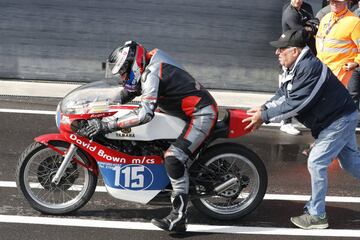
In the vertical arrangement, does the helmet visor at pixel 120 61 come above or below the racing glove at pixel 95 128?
above

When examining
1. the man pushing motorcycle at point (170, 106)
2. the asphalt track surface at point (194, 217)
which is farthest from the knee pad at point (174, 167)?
the asphalt track surface at point (194, 217)

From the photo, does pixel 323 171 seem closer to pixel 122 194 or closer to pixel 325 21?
pixel 122 194

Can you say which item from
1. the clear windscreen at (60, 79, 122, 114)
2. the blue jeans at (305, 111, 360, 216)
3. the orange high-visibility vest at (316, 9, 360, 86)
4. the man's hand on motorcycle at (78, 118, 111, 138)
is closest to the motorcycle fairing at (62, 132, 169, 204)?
the man's hand on motorcycle at (78, 118, 111, 138)

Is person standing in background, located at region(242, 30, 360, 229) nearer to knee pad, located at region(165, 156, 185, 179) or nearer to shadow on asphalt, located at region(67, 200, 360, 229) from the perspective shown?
shadow on asphalt, located at region(67, 200, 360, 229)

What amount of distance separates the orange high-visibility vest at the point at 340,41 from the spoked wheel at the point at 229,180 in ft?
9.00

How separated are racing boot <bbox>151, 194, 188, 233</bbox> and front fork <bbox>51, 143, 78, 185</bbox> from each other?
2.99 ft

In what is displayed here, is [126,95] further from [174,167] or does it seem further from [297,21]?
[297,21]

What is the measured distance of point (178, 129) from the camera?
5.52 m

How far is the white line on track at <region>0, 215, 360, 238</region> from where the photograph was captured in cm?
562

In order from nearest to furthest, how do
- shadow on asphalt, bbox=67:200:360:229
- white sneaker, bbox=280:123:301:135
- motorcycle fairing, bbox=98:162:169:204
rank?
motorcycle fairing, bbox=98:162:169:204 < shadow on asphalt, bbox=67:200:360:229 < white sneaker, bbox=280:123:301:135

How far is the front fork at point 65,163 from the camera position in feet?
18.1

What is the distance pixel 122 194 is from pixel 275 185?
1.97 meters

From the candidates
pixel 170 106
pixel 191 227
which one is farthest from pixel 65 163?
pixel 191 227

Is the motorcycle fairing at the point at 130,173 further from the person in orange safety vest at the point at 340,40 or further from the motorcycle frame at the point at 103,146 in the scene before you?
the person in orange safety vest at the point at 340,40
